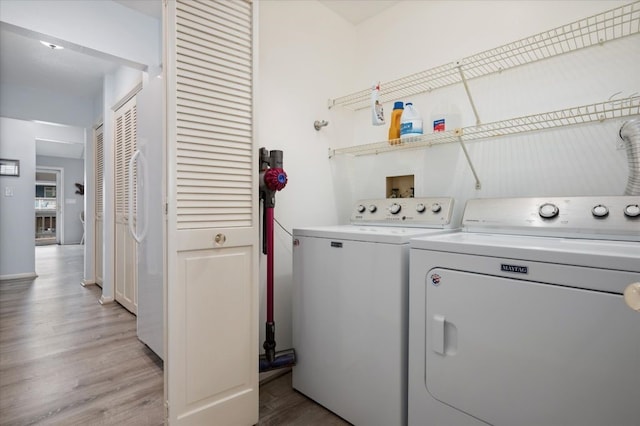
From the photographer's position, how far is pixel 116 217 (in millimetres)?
3488

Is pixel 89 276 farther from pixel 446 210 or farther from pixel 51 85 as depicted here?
pixel 446 210

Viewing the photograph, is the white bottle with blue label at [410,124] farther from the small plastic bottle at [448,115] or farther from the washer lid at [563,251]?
the washer lid at [563,251]

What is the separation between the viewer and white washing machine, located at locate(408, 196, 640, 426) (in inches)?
35.1

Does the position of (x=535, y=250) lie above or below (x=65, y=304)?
above

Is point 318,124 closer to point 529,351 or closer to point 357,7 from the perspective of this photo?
point 357,7

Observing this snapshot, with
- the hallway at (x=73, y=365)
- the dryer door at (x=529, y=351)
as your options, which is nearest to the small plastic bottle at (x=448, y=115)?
the dryer door at (x=529, y=351)

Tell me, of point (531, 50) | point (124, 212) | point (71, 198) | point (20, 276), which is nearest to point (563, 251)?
point (531, 50)

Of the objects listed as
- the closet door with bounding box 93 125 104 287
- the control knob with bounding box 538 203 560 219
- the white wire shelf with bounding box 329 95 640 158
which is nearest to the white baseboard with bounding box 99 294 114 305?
the closet door with bounding box 93 125 104 287

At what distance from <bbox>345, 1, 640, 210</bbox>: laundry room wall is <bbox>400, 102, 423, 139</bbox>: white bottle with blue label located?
0.23 metres

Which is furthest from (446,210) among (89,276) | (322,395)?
(89,276)

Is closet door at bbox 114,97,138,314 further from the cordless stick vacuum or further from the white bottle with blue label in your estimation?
the white bottle with blue label

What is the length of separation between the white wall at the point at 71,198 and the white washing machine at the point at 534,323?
10.5m

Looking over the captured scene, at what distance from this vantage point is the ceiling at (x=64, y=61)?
2.33 m

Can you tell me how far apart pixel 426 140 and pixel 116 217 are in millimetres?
3324
